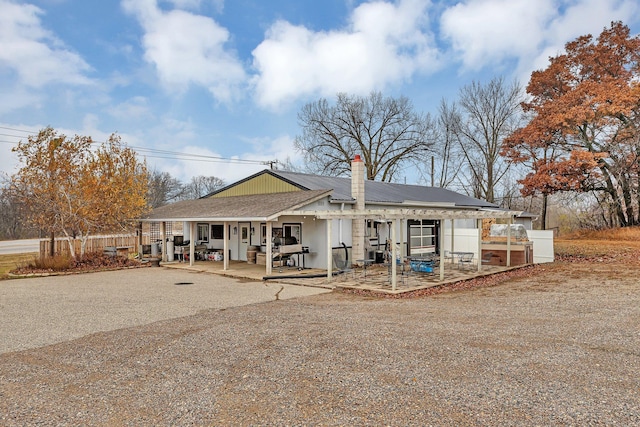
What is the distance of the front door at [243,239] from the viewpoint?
1695 centimetres

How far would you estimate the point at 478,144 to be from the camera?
3275 centimetres

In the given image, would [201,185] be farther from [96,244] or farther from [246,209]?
[246,209]

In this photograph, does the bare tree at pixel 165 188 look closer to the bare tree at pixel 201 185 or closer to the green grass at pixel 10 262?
the bare tree at pixel 201 185

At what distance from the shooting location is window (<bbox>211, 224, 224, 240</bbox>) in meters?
17.8

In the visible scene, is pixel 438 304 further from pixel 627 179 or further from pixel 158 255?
pixel 627 179

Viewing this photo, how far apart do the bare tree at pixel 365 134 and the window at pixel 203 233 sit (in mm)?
16344

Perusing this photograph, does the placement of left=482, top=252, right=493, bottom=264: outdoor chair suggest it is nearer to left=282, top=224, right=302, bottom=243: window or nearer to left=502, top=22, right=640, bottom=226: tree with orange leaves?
left=282, top=224, right=302, bottom=243: window

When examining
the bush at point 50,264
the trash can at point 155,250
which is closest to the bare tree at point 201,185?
the trash can at point 155,250

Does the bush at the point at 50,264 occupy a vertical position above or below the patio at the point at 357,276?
above

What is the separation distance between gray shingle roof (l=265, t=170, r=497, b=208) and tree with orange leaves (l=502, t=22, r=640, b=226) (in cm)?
396

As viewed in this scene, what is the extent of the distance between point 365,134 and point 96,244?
22.2 metres

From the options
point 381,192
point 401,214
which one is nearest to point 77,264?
point 401,214

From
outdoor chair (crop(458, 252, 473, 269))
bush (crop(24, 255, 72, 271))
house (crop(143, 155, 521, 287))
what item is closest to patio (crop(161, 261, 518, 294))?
outdoor chair (crop(458, 252, 473, 269))

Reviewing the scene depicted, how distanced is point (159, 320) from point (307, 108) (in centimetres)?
2845
